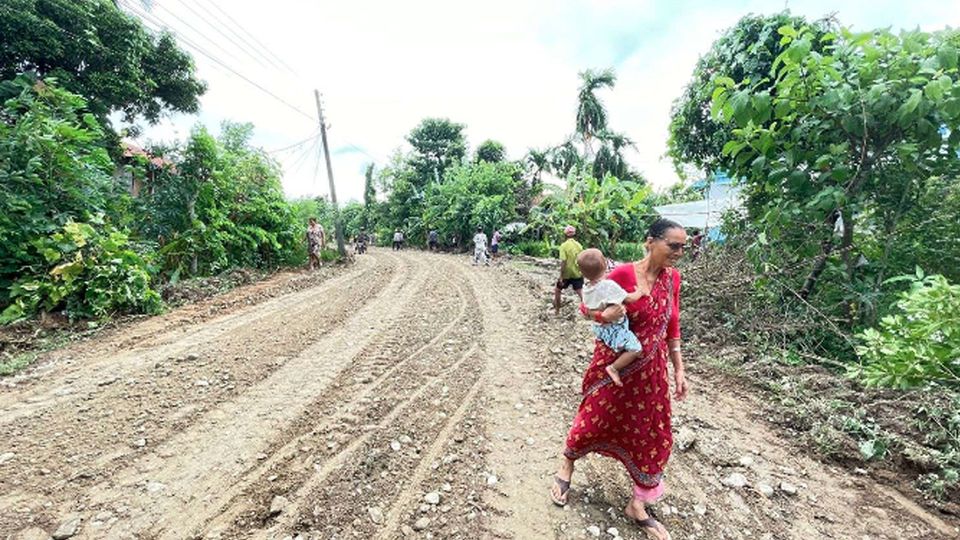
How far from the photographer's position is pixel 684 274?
6223 millimetres

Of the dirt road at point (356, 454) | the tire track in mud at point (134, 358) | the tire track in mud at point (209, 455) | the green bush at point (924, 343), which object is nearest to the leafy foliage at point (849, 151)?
the green bush at point (924, 343)

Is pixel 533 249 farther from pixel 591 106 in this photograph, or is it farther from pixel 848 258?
pixel 848 258

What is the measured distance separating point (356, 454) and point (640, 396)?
199cm

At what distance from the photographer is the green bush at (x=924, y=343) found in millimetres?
2885

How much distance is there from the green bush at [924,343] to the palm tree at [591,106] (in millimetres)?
23009

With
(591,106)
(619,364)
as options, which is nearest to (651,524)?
(619,364)

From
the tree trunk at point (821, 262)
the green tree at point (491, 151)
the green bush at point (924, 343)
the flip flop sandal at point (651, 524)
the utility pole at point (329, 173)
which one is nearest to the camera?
the flip flop sandal at point (651, 524)

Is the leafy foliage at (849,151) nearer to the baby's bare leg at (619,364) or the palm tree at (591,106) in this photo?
the baby's bare leg at (619,364)

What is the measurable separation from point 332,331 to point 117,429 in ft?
9.62

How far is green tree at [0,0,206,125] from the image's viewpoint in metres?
8.91

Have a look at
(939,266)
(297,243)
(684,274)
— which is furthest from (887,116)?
(297,243)

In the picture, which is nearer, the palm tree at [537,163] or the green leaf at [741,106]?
the green leaf at [741,106]

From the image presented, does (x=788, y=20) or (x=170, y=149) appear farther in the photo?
(x=170, y=149)

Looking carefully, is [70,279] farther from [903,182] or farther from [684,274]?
[903,182]
